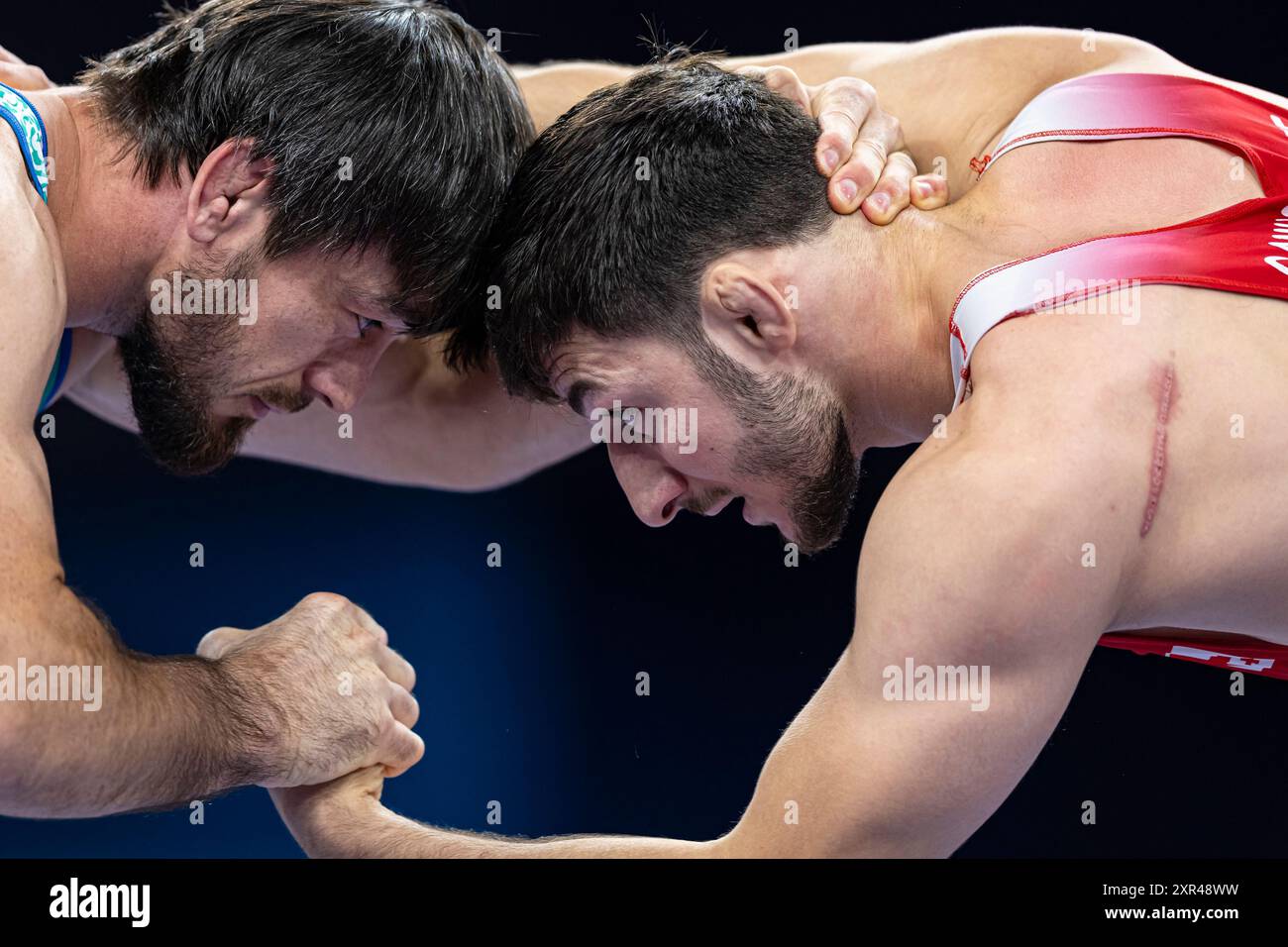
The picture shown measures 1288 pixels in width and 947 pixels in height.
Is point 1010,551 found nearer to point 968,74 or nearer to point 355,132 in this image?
point 968,74

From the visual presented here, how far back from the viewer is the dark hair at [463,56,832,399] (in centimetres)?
155

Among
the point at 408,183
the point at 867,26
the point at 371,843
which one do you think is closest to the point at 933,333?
the point at 408,183

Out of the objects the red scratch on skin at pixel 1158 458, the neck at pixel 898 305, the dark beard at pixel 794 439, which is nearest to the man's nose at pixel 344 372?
the dark beard at pixel 794 439

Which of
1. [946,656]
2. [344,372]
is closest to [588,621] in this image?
[344,372]

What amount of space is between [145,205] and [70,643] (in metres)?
0.63

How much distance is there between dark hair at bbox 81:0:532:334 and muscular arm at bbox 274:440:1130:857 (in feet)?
2.33

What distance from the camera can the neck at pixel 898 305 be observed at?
1.51 metres

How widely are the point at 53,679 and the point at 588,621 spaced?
5.49 ft

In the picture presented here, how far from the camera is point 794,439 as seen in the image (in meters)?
1.58

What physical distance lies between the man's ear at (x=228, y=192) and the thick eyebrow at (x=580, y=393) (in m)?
0.46

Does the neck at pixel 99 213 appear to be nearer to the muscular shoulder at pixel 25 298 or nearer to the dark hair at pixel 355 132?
the dark hair at pixel 355 132

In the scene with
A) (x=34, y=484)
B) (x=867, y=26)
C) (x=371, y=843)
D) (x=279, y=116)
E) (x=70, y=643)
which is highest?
(x=867, y=26)
